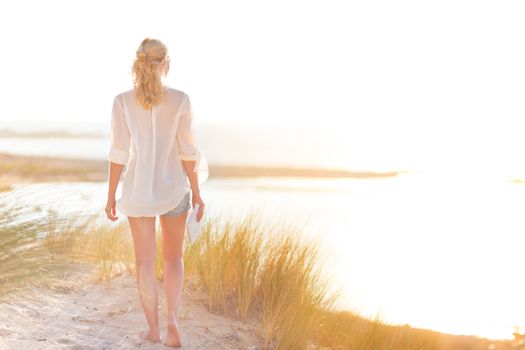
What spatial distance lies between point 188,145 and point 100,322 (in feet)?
4.81

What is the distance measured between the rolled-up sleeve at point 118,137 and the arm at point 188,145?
0.97 feet

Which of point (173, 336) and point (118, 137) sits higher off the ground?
point (118, 137)

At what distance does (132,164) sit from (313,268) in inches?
67.7

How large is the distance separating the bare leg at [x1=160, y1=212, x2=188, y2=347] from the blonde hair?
0.66 meters

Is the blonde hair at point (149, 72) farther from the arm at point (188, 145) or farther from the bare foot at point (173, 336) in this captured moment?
the bare foot at point (173, 336)

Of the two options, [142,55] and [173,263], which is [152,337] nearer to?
[173,263]

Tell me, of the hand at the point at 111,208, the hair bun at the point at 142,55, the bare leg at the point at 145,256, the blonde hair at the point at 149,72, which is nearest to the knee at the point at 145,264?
the bare leg at the point at 145,256

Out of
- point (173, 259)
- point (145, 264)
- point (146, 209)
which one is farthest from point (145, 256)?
point (146, 209)

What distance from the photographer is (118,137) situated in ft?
15.1

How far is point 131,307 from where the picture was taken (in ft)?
18.6

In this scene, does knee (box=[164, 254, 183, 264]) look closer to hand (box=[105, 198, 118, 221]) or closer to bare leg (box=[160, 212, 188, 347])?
bare leg (box=[160, 212, 188, 347])

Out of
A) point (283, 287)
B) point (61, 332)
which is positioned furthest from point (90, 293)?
point (283, 287)

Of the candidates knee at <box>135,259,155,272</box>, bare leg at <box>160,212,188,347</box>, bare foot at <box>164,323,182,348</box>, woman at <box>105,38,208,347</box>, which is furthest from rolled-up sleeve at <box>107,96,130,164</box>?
bare foot at <box>164,323,182,348</box>

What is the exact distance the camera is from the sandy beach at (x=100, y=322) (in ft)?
15.9
